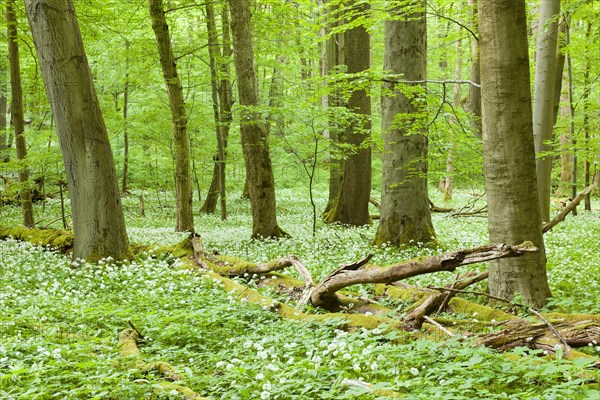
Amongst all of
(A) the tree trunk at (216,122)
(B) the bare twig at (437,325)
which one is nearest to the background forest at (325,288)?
(B) the bare twig at (437,325)

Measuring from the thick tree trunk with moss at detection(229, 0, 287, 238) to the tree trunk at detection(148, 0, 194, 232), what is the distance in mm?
1700

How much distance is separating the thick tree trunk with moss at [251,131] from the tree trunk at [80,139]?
12.8 feet

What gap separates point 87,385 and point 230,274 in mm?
4330

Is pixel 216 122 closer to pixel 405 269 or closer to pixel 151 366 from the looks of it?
pixel 405 269

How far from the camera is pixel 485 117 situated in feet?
18.8

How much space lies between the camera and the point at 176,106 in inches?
501

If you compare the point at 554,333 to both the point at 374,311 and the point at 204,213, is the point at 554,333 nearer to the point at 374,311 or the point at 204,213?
the point at 374,311

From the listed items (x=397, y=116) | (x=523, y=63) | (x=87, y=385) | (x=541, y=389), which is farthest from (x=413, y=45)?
(x=87, y=385)

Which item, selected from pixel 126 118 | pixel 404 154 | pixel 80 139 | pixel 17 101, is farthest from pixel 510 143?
pixel 126 118

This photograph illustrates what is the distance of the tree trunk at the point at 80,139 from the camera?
8242mm

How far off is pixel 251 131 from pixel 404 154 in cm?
377

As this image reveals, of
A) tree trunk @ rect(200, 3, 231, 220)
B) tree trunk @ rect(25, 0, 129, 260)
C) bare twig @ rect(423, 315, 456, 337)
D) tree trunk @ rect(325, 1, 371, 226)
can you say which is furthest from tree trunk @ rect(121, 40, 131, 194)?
bare twig @ rect(423, 315, 456, 337)

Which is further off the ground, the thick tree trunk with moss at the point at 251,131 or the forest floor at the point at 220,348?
the thick tree trunk with moss at the point at 251,131

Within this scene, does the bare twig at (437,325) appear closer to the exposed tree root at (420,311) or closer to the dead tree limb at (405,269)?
the exposed tree root at (420,311)
